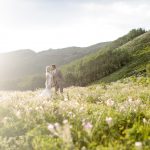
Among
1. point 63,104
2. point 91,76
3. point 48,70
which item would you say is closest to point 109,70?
point 91,76

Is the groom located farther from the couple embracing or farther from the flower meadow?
the flower meadow

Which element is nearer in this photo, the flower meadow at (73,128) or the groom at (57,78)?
the flower meadow at (73,128)

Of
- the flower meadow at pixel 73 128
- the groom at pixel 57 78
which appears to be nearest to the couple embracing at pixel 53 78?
the groom at pixel 57 78

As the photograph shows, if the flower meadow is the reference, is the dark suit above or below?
above

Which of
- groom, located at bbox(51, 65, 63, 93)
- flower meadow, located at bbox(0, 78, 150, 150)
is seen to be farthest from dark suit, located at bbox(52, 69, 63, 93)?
flower meadow, located at bbox(0, 78, 150, 150)

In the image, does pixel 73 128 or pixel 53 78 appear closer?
pixel 73 128

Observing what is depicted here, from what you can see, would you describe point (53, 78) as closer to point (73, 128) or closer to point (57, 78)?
point (57, 78)

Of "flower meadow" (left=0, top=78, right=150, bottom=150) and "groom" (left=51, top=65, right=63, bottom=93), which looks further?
"groom" (left=51, top=65, right=63, bottom=93)

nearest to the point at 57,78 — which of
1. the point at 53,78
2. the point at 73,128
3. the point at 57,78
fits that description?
the point at 57,78

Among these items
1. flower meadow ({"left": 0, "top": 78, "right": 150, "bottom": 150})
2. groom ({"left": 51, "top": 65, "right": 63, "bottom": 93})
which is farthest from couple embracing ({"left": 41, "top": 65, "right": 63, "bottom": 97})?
flower meadow ({"left": 0, "top": 78, "right": 150, "bottom": 150})

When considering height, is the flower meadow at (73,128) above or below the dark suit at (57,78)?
below

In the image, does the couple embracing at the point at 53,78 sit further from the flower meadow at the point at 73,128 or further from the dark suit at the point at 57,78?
the flower meadow at the point at 73,128

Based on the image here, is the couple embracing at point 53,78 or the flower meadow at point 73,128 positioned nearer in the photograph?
the flower meadow at point 73,128

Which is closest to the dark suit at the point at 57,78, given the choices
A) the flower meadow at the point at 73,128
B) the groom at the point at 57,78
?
the groom at the point at 57,78
